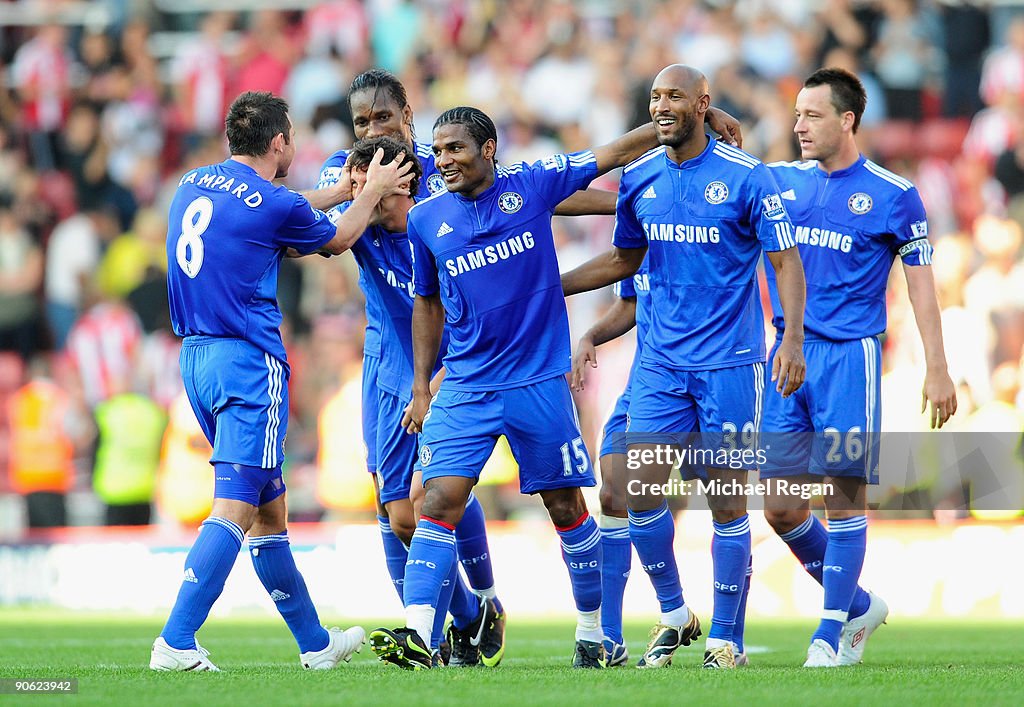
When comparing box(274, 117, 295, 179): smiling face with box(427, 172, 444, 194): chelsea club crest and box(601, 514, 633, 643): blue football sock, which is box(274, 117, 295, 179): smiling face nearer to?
box(427, 172, 444, 194): chelsea club crest

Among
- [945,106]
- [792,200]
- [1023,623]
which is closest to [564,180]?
[792,200]

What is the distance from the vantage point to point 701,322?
770 centimetres

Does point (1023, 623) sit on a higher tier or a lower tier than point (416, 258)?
lower

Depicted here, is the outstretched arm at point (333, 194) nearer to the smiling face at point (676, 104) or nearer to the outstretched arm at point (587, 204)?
the outstretched arm at point (587, 204)

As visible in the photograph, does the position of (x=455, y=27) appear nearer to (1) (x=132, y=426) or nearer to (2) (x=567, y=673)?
(1) (x=132, y=426)

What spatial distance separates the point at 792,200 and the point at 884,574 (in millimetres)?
5506

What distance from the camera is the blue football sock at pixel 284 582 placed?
7469 millimetres

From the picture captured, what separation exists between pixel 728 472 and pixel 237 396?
241cm

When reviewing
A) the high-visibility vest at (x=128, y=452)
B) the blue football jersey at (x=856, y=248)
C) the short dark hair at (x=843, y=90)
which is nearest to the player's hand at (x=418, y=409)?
the blue football jersey at (x=856, y=248)

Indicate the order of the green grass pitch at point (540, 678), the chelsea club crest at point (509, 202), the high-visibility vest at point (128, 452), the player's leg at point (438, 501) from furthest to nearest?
the high-visibility vest at point (128, 452)
the chelsea club crest at point (509, 202)
the player's leg at point (438, 501)
the green grass pitch at point (540, 678)

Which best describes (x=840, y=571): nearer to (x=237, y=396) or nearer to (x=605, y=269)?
(x=605, y=269)

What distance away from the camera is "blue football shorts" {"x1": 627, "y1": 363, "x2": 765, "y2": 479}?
301 inches

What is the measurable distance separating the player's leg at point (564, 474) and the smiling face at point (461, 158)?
993 millimetres

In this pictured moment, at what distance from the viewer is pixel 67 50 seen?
19641mm
